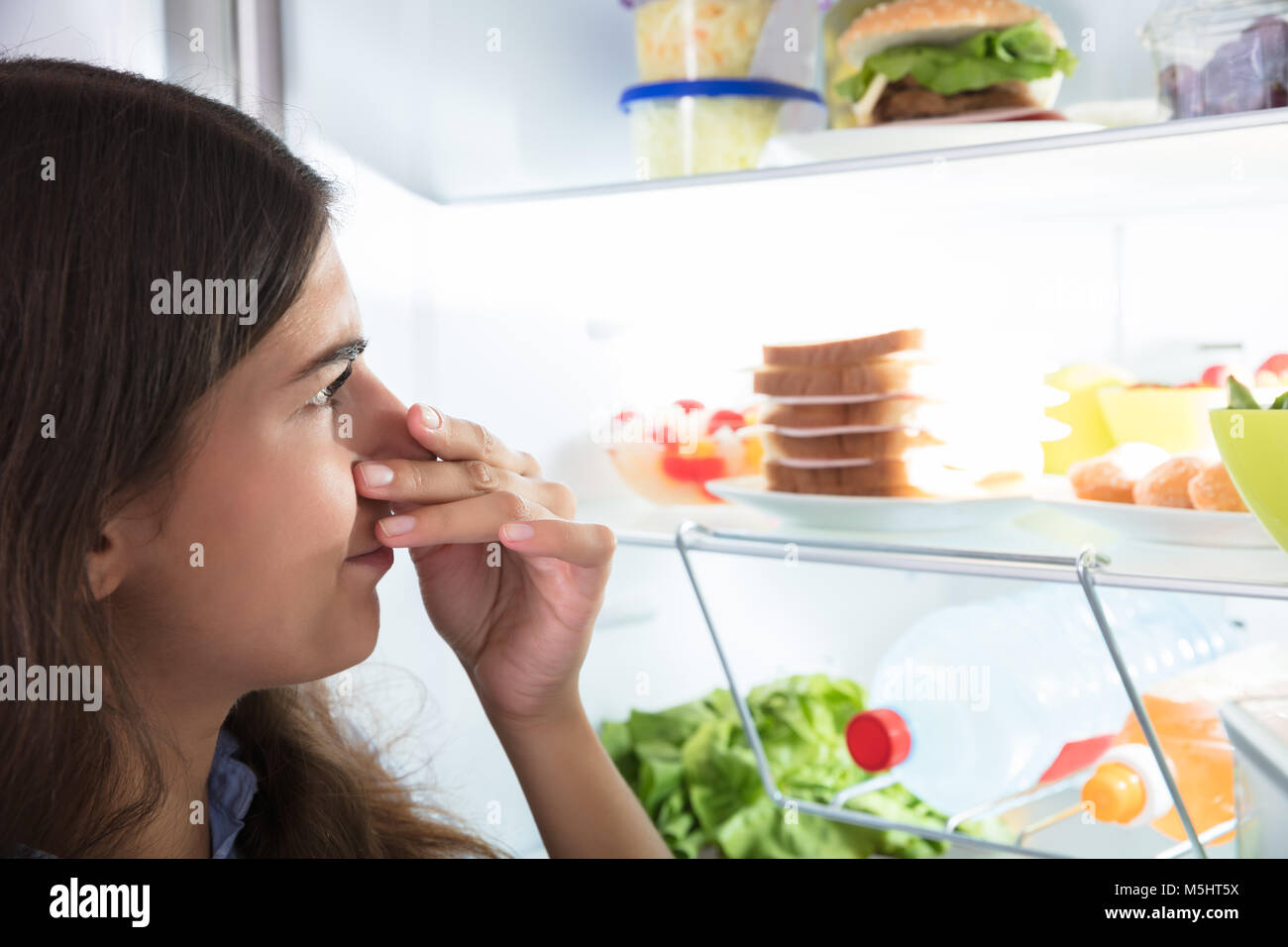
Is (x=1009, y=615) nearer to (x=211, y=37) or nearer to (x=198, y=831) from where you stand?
(x=198, y=831)

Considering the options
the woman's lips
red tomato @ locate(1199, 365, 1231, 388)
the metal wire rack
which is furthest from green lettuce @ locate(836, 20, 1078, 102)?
the woman's lips

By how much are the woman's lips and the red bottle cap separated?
1.61 feet

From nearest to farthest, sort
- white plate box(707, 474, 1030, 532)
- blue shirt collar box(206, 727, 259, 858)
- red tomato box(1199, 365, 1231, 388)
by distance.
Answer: blue shirt collar box(206, 727, 259, 858) < white plate box(707, 474, 1030, 532) < red tomato box(1199, 365, 1231, 388)

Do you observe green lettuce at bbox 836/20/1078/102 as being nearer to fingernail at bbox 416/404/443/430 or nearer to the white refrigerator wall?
the white refrigerator wall

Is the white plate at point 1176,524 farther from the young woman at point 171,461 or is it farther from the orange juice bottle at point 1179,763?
the young woman at point 171,461

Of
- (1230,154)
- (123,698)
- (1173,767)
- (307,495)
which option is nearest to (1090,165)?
(1230,154)

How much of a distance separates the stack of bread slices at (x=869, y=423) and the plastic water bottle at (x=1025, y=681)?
0.26 meters

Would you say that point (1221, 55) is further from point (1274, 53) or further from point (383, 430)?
point (383, 430)

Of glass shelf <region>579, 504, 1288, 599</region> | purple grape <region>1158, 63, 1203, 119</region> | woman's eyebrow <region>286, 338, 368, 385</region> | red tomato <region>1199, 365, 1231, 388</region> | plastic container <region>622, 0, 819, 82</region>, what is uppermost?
plastic container <region>622, 0, 819, 82</region>

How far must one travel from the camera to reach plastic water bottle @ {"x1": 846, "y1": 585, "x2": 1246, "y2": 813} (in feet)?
3.70

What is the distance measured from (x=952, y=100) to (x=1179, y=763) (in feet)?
1.98

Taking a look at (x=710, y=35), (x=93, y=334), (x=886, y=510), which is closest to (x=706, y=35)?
(x=710, y=35)

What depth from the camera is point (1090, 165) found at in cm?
90
